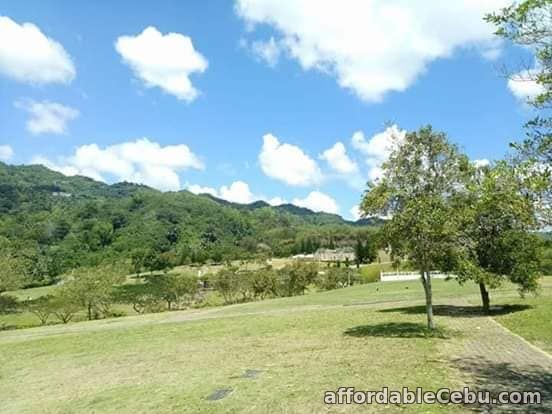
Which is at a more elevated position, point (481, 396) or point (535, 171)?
point (535, 171)

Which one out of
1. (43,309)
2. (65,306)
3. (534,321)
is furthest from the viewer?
(43,309)

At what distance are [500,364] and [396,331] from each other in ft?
26.7

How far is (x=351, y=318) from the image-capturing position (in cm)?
3044

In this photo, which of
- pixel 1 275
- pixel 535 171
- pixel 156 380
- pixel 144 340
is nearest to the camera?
pixel 535 171

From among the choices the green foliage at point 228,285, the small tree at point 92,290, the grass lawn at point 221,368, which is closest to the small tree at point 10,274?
the small tree at point 92,290

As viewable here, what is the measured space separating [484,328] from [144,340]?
1600 cm

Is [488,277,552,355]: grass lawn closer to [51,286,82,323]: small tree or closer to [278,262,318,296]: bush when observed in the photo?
[51,286,82,323]: small tree

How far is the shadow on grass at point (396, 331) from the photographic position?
21.2m

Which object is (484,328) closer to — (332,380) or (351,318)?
(351,318)

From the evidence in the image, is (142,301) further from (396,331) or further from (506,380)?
(506,380)

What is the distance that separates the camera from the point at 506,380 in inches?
503

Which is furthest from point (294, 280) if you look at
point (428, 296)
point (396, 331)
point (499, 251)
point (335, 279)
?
point (428, 296)

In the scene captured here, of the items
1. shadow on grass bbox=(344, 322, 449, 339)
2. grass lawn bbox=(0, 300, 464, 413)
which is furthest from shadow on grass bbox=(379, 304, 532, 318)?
shadow on grass bbox=(344, 322, 449, 339)

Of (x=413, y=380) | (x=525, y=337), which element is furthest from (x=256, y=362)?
(x=525, y=337)
